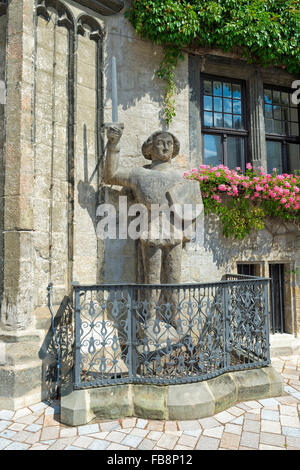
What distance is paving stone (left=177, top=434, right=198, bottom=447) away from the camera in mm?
2533

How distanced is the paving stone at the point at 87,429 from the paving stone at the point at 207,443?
0.85 metres

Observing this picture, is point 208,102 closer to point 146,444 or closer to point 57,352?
point 57,352

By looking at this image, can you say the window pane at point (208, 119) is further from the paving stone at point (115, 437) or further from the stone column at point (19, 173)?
the paving stone at point (115, 437)

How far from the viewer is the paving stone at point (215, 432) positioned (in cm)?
265

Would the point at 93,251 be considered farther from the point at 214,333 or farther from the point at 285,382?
the point at 285,382

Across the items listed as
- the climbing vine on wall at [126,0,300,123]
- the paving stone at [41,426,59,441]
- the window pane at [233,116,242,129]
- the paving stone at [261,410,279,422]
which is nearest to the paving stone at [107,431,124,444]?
the paving stone at [41,426,59,441]

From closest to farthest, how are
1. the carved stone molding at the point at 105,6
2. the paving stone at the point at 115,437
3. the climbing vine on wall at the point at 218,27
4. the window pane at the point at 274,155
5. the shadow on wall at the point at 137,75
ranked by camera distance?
the paving stone at the point at 115,437 → the carved stone molding at the point at 105,6 → the climbing vine on wall at the point at 218,27 → the shadow on wall at the point at 137,75 → the window pane at the point at 274,155

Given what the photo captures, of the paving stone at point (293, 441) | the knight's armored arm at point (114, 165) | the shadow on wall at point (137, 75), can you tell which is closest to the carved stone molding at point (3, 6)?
the shadow on wall at point (137, 75)

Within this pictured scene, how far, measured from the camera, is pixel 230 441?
2570mm

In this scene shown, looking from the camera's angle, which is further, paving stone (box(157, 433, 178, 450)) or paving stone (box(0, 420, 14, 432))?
paving stone (box(0, 420, 14, 432))

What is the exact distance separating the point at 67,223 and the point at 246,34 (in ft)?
12.0

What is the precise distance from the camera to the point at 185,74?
498 centimetres

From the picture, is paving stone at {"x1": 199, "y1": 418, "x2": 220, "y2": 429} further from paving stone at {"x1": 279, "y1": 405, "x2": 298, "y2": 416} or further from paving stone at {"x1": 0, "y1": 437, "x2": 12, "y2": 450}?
paving stone at {"x1": 0, "y1": 437, "x2": 12, "y2": 450}

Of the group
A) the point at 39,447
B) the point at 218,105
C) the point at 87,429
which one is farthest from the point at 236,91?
the point at 39,447
